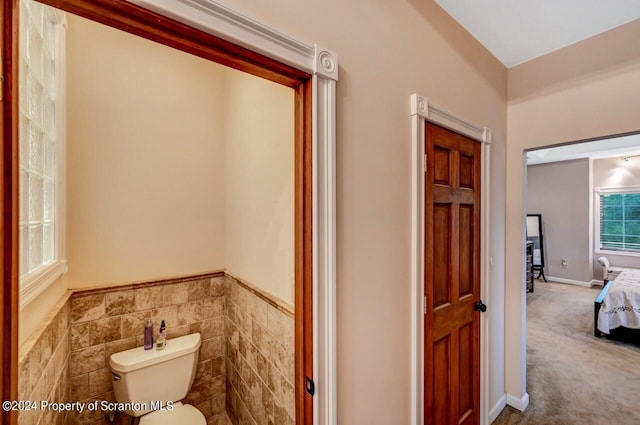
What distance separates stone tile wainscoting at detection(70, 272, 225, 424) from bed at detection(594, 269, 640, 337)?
445 cm

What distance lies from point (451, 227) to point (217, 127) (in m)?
Result: 1.90

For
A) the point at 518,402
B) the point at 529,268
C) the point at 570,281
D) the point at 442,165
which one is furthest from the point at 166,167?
the point at 570,281

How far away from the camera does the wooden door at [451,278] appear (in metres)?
1.46

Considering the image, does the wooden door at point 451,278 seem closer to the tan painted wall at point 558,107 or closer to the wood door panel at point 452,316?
the wood door panel at point 452,316

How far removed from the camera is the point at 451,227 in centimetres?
163

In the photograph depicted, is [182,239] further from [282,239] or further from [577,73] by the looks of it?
[577,73]

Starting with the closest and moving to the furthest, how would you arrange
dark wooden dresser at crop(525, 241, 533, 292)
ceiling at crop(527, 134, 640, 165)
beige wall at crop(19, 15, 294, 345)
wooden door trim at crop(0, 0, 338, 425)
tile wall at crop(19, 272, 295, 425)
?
wooden door trim at crop(0, 0, 338, 425) → tile wall at crop(19, 272, 295, 425) → beige wall at crop(19, 15, 294, 345) → ceiling at crop(527, 134, 640, 165) → dark wooden dresser at crop(525, 241, 533, 292)

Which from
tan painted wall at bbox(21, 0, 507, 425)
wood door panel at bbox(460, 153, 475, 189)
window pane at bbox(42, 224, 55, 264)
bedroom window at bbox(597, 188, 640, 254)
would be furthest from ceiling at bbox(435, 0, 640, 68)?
bedroom window at bbox(597, 188, 640, 254)

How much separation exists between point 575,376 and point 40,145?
176 inches

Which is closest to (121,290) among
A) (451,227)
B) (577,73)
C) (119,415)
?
(119,415)

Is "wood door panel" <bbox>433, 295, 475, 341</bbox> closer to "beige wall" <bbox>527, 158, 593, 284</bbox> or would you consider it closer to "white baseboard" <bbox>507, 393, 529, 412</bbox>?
"white baseboard" <bbox>507, 393, 529, 412</bbox>

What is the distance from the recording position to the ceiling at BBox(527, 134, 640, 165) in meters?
4.55

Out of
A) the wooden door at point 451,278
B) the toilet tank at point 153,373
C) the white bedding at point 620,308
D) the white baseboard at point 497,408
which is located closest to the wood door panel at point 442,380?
the wooden door at point 451,278

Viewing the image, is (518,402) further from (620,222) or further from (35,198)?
(620,222)
